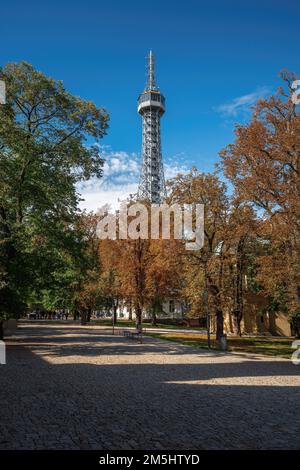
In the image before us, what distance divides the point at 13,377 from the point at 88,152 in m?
15.8

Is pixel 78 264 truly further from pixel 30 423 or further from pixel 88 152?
pixel 30 423

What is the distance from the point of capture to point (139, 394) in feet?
36.1

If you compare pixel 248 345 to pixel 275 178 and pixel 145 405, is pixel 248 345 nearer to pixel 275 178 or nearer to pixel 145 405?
pixel 275 178

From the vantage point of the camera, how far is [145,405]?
31.6 feet

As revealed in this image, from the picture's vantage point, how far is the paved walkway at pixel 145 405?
6891mm

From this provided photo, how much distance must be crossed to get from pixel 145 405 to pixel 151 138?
12666 cm

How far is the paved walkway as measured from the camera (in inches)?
271

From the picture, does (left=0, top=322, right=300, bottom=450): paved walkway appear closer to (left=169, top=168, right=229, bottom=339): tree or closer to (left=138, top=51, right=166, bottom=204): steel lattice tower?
(left=169, top=168, right=229, bottom=339): tree

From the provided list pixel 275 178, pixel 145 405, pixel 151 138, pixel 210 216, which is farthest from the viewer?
pixel 151 138

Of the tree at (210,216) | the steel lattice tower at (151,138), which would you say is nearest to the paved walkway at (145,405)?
the tree at (210,216)

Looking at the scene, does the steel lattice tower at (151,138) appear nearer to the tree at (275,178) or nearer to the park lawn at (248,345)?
the park lawn at (248,345)

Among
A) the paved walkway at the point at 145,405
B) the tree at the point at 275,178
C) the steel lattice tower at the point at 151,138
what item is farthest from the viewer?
the steel lattice tower at the point at 151,138

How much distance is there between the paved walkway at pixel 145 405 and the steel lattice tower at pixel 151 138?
105m

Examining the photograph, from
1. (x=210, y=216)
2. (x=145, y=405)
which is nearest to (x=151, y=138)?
(x=210, y=216)
